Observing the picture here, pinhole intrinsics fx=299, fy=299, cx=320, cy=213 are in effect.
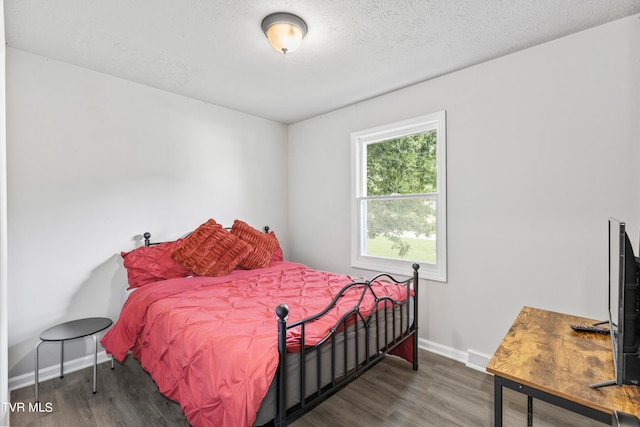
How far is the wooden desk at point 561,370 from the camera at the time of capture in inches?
41.5

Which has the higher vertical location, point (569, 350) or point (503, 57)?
point (503, 57)

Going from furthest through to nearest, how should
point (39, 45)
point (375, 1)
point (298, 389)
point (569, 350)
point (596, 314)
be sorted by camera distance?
point (39, 45) → point (596, 314) → point (375, 1) → point (298, 389) → point (569, 350)

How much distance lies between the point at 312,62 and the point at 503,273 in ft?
7.93

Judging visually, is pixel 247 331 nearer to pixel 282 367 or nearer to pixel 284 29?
pixel 282 367

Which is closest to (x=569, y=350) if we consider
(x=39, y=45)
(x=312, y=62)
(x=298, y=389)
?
(x=298, y=389)

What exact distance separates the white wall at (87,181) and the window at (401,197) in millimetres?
1727

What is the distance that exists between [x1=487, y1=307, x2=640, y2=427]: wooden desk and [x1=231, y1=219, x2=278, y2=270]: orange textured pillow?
92.5 inches

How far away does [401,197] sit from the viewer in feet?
10.6

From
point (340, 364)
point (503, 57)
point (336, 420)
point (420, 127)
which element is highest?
point (503, 57)

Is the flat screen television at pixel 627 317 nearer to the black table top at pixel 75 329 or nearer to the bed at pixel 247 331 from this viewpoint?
the bed at pixel 247 331

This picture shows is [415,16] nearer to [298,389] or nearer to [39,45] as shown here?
[298,389]

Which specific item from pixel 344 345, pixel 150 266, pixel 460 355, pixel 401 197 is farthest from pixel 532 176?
pixel 150 266

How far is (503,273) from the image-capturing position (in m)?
2.51

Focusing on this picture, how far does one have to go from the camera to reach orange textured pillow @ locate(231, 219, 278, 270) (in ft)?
10.4
